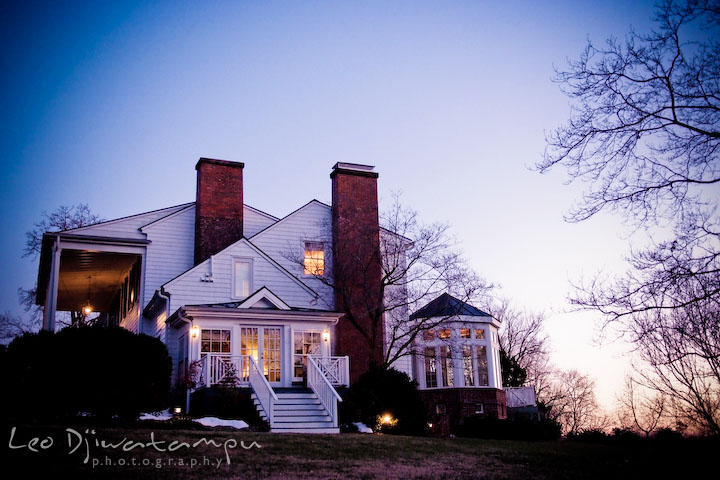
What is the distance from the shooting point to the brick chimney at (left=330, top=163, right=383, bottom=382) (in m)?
21.8

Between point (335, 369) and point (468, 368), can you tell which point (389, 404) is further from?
point (468, 368)

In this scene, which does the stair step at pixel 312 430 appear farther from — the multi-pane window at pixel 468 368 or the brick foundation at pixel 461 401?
the multi-pane window at pixel 468 368

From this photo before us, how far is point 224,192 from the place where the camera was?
77.5ft

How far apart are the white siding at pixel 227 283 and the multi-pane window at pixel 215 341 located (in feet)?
6.13

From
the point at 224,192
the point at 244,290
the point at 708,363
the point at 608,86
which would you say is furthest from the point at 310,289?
the point at 608,86

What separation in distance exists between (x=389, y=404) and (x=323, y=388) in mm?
1834

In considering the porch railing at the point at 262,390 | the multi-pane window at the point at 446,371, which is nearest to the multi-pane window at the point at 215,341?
the porch railing at the point at 262,390

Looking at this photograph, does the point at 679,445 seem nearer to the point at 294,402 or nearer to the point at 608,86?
the point at 608,86

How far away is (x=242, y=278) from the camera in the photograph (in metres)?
21.7

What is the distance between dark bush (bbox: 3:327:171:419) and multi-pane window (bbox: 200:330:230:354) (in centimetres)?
400

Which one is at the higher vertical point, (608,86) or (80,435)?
(608,86)

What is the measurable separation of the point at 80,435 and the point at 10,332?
34.1 m

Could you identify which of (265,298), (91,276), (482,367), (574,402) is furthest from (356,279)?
(574,402)

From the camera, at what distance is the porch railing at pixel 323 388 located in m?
16.4
